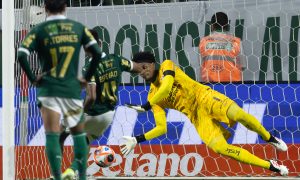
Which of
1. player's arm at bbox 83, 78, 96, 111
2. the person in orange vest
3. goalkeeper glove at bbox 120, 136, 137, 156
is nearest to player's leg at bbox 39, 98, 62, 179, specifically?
player's arm at bbox 83, 78, 96, 111

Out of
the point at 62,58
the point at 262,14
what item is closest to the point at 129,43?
the point at 262,14

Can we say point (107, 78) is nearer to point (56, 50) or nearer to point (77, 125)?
point (77, 125)

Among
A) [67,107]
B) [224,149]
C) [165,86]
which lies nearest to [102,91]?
[165,86]

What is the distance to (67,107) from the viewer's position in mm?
6059

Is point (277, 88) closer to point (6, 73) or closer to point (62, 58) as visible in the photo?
point (6, 73)

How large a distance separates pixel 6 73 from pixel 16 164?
3.00 feet

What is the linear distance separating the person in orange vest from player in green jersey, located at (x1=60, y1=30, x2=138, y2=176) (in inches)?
54.5

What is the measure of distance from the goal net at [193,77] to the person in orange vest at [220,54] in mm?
83

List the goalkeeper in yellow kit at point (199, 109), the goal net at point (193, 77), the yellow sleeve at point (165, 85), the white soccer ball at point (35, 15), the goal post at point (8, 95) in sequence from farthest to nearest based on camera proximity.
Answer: the goal net at point (193, 77) → the white soccer ball at point (35, 15) → the goal post at point (8, 95) → the goalkeeper in yellow kit at point (199, 109) → the yellow sleeve at point (165, 85)

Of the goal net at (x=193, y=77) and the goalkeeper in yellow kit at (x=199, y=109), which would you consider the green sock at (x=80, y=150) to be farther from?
the goal net at (x=193, y=77)

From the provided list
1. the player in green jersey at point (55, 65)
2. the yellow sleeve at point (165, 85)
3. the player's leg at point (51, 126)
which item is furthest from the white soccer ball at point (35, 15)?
the player's leg at point (51, 126)

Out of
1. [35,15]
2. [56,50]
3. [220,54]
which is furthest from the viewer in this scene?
[220,54]

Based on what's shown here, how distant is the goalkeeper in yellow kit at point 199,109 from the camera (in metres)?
7.84

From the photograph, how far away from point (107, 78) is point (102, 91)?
0.45 ft
